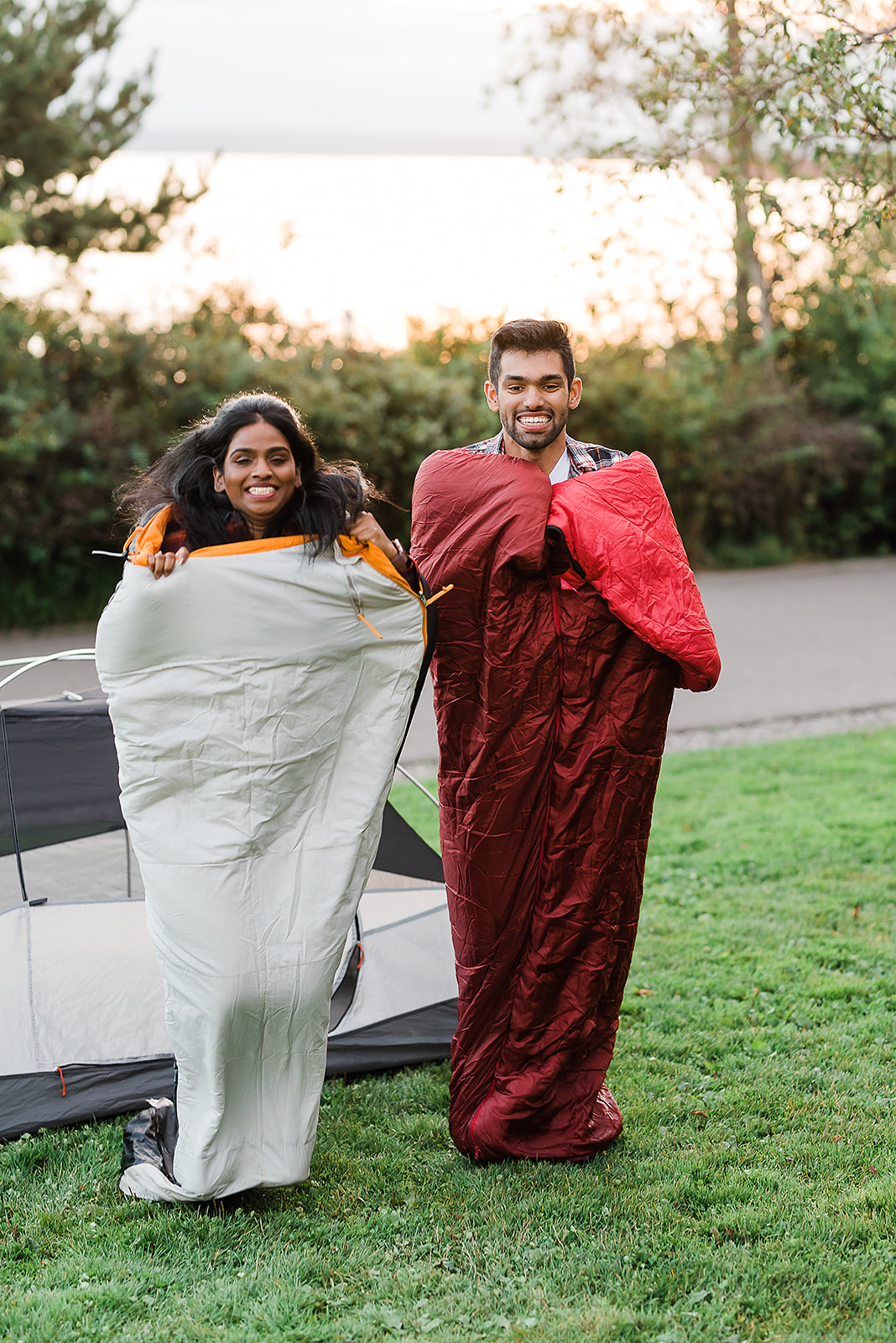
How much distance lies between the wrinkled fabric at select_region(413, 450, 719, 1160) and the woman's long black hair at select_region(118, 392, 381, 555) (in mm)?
271

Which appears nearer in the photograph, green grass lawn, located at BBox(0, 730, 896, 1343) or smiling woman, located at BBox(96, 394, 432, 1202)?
green grass lawn, located at BBox(0, 730, 896, 1343)

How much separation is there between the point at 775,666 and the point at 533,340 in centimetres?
734

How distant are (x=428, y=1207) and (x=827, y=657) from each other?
26.2 ft

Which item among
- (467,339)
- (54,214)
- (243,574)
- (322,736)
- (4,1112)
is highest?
(54,214)

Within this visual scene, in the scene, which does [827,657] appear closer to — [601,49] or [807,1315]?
[601,49]

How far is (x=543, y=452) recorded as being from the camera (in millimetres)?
2855

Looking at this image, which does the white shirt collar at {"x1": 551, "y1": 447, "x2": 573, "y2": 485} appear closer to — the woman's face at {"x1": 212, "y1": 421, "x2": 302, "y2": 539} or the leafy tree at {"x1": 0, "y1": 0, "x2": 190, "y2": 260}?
the woman's face at {"x1": 212, "y1": 421, "x2": 302, "y2": 539}

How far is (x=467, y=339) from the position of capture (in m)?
12.9

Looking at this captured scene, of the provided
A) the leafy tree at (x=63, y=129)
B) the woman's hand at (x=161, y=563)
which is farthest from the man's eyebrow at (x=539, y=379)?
the leafy tree at (x=63, y=129)

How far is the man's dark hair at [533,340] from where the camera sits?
2770mm

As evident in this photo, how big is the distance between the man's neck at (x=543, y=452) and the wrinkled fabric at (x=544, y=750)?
0.26ft

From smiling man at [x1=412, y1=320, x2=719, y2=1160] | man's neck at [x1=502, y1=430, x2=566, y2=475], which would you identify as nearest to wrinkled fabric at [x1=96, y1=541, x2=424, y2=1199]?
smiling man at [x1=412, y1=320, x2=719, y2=1160]

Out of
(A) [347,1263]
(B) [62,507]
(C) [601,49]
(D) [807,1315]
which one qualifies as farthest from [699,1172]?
(B) [62,507]

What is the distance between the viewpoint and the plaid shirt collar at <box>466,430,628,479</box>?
9.47 ft
